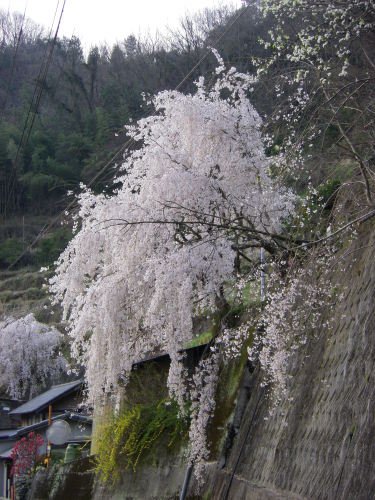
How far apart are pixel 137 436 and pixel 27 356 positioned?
81.9 feet

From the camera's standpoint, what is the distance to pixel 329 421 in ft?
21.5

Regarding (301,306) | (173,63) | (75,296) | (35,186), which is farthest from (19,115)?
(301,306)

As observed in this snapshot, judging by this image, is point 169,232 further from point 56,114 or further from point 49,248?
point 56,114

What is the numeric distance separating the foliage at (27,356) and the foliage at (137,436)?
22.8 m

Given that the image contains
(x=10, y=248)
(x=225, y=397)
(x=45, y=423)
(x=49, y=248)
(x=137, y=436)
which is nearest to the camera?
(x=225, y=397)

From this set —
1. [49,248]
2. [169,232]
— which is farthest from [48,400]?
[169,232]

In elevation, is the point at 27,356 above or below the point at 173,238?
above

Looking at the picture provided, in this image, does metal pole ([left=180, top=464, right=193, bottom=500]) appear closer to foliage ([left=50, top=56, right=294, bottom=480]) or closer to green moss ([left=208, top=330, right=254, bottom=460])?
green moss ([left=208, top=330, right=254, bottom=460])

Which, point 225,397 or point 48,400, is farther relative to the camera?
point 48,400

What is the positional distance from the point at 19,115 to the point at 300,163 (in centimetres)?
4581

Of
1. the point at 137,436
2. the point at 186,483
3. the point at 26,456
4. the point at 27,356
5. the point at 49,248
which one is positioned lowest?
the point at 26,456

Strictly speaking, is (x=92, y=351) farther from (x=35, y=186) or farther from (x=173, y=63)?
(x=35, y=186)

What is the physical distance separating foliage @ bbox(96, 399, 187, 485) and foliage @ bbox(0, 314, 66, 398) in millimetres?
22769

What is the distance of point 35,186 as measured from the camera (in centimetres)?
4884
